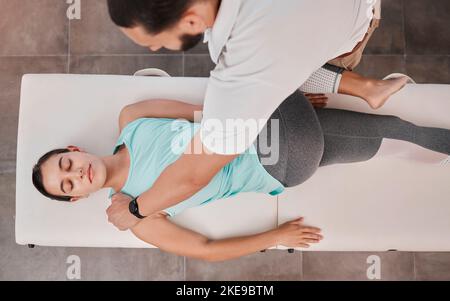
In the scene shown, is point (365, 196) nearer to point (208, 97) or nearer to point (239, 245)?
point (239, 245)

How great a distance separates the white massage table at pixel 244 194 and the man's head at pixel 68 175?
8cm

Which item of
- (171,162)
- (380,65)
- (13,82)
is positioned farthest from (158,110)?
(380,65)

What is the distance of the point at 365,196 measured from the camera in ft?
4.50

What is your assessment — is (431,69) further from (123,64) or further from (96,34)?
(96,34)

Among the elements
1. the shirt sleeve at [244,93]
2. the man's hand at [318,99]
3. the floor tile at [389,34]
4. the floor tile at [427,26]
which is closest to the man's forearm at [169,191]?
the shirt sleeve at [244,93]

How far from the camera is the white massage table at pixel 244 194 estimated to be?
136cm

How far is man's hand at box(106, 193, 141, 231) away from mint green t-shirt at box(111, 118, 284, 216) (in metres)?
0.06

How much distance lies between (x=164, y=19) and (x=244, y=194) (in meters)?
0.79

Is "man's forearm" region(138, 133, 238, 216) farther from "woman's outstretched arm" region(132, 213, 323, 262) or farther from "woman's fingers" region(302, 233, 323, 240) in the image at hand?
"woman's fingers" region(302, 233, 323, 240)

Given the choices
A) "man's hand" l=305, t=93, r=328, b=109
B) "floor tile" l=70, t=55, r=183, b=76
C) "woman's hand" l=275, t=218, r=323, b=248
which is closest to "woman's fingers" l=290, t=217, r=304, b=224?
"woman's hand" l=275, t=218, r=323, b=248

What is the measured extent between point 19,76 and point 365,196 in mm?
1586

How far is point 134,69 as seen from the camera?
1935 mm

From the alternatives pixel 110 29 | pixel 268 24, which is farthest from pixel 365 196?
pixel 110 29

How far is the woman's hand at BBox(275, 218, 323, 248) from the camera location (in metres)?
1.34
